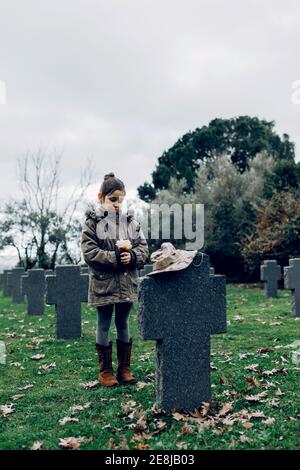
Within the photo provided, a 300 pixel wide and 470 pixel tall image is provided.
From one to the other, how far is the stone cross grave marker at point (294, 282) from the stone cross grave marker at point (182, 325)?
20.6 feet

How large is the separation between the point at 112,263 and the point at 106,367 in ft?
3.80

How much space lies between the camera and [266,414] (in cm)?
446

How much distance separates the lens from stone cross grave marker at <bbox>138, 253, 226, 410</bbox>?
4.36m

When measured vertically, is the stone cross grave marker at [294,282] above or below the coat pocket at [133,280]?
below

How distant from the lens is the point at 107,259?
206 inches

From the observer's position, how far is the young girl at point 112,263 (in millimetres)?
5289

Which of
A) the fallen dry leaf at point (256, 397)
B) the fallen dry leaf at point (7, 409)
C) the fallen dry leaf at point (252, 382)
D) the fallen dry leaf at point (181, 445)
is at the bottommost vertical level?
the fallen dry leaf at point (7, 409)

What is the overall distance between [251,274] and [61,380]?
19.4 meters

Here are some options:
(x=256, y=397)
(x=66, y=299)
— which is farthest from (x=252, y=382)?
(x=66, y=299)

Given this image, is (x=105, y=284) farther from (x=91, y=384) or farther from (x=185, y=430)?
(x=185, y=430)

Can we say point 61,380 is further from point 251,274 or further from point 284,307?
point 251,274

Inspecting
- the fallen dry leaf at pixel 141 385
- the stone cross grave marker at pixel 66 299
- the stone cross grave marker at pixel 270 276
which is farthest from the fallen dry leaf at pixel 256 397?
the stone cross grave marker at pixel 270 276

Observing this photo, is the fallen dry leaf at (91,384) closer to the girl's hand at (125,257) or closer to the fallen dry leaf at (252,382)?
the girl's hand at (125,257)
